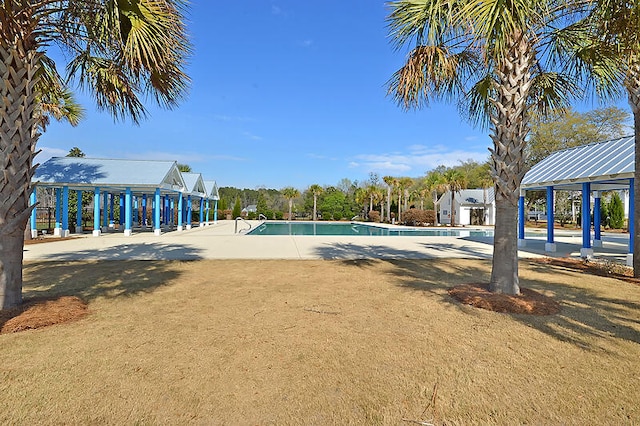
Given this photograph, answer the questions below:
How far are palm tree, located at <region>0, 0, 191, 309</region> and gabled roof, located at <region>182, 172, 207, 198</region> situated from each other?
20357 mm

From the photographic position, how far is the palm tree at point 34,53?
13.6 ft

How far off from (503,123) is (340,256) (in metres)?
6.72

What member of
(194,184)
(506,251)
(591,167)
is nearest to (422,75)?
(506,251)

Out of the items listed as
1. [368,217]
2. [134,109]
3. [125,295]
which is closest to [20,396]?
[125,295]

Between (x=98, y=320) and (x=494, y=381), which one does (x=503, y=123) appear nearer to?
(x=494, y=381)

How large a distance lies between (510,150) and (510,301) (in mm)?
2535

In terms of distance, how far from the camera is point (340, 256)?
433 inches

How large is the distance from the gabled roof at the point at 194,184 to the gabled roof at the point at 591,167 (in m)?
22.3

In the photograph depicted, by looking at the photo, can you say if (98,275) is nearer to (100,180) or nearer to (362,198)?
(100,180)

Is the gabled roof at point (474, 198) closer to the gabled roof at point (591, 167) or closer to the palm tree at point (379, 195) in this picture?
the palm tree at point (379, 195)

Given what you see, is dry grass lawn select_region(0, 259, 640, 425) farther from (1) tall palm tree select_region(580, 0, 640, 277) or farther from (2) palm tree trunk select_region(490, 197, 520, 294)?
(1) tall palm tree select_region(580, 0, 640, 277)

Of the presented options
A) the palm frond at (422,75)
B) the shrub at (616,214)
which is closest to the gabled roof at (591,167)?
the palm frond at (422,75)

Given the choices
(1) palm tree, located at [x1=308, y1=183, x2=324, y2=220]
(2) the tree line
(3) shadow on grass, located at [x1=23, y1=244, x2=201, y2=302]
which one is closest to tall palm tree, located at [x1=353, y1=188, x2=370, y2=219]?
(2) the tree line

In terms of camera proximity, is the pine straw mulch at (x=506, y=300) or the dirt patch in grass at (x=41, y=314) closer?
the dirt patch in grass at (x=41, y=314)
